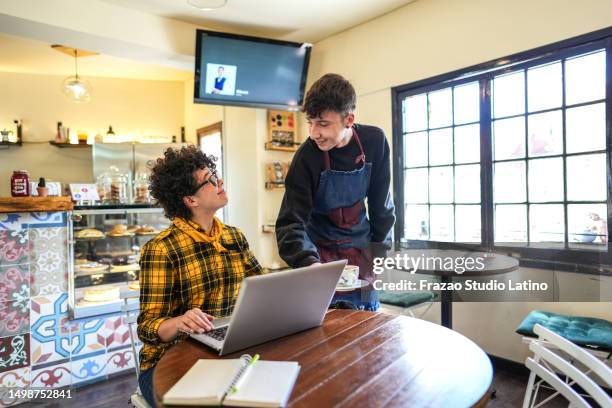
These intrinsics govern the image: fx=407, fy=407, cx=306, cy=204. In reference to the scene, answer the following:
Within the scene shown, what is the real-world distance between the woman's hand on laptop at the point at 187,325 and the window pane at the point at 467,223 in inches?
93.9

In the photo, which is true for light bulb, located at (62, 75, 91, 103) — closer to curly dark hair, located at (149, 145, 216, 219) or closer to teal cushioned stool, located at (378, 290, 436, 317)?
curly dark hair, located at (149, 145, 216, 219)

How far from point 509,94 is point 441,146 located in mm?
620

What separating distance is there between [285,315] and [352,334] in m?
0.23

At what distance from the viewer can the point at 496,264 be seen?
2359mm

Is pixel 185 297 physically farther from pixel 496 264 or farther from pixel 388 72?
pixel 388 72

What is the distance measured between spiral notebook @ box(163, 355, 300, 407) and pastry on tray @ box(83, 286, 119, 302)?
235 cm

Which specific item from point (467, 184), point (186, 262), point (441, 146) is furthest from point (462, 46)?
point (186, 262)

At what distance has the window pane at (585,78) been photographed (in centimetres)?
243

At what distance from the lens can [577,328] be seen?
2.18 metres

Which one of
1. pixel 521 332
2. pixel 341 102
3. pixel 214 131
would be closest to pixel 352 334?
pixel 341 102

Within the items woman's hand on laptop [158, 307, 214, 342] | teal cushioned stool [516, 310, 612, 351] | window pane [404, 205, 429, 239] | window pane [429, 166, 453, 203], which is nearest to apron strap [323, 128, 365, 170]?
woman's hand on laptop [158, 307, 214, 342]

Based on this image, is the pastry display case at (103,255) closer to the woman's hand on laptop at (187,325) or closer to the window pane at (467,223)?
the woman's hand on laptop at (187,325)

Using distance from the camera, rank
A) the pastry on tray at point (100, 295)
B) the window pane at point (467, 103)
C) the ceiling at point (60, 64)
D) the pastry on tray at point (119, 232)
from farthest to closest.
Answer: the ceiling at point (60, 64)
the pastry on tray at point (119, 232)
the window pane at point (467, 103)
the pastry on tray at point (100, 295)

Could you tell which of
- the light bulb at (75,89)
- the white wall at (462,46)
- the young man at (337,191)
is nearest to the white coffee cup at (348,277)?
the young man at (337,191)
